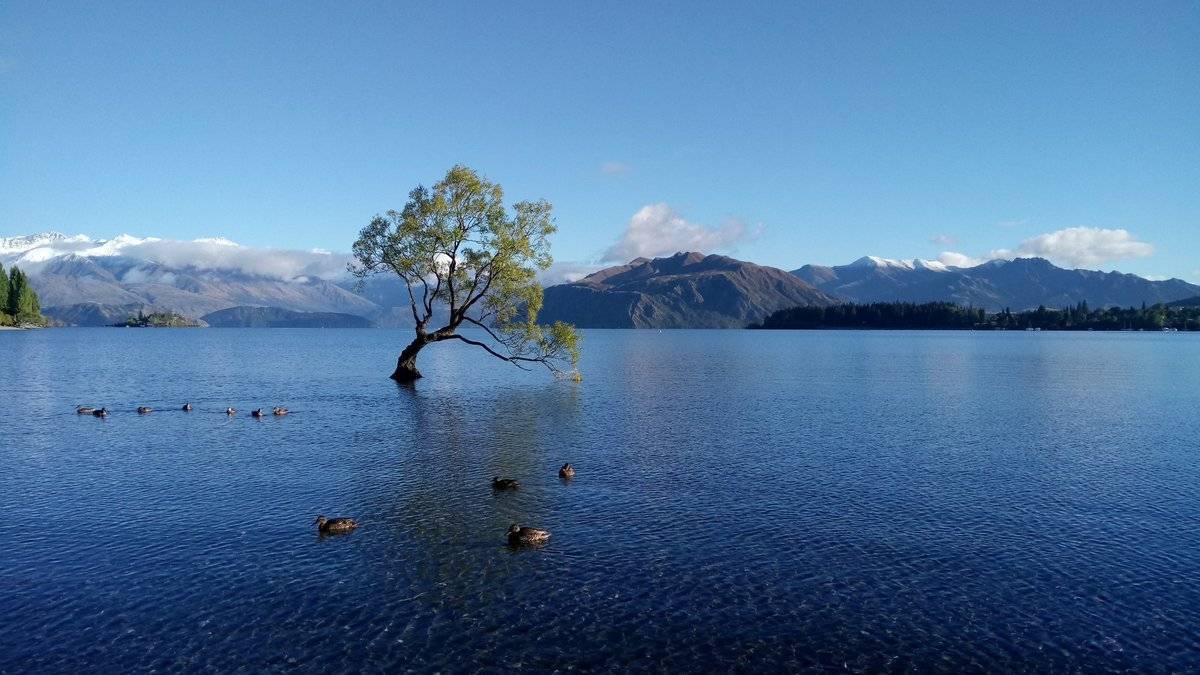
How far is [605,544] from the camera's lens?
1190 inches

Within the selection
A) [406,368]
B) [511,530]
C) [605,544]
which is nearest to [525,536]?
[511,530]

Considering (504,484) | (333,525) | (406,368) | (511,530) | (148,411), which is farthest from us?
(406,368)

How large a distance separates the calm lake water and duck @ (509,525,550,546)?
537 millimetres

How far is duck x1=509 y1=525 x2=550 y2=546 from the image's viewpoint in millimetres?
30047

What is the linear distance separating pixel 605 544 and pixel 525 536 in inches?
135

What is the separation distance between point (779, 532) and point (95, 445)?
158 feet

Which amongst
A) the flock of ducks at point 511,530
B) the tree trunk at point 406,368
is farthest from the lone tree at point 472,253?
the flock of ducks at point 511,530

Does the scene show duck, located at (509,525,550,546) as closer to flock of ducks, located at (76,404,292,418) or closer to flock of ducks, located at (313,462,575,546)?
flock of ducks, located at (313,462,575,546)

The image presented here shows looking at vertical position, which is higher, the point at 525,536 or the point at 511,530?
the point at 511,530

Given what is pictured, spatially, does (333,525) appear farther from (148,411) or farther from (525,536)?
(148,411)

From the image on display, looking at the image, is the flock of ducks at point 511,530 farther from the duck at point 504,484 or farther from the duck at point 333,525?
the duck at point 504,484

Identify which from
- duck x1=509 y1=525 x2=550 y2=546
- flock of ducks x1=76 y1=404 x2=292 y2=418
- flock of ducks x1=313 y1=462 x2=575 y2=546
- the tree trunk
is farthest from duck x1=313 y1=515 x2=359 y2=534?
the tree trunk

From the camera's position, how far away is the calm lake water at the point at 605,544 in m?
21.5

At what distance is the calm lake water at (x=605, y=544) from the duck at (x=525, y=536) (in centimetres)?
54
